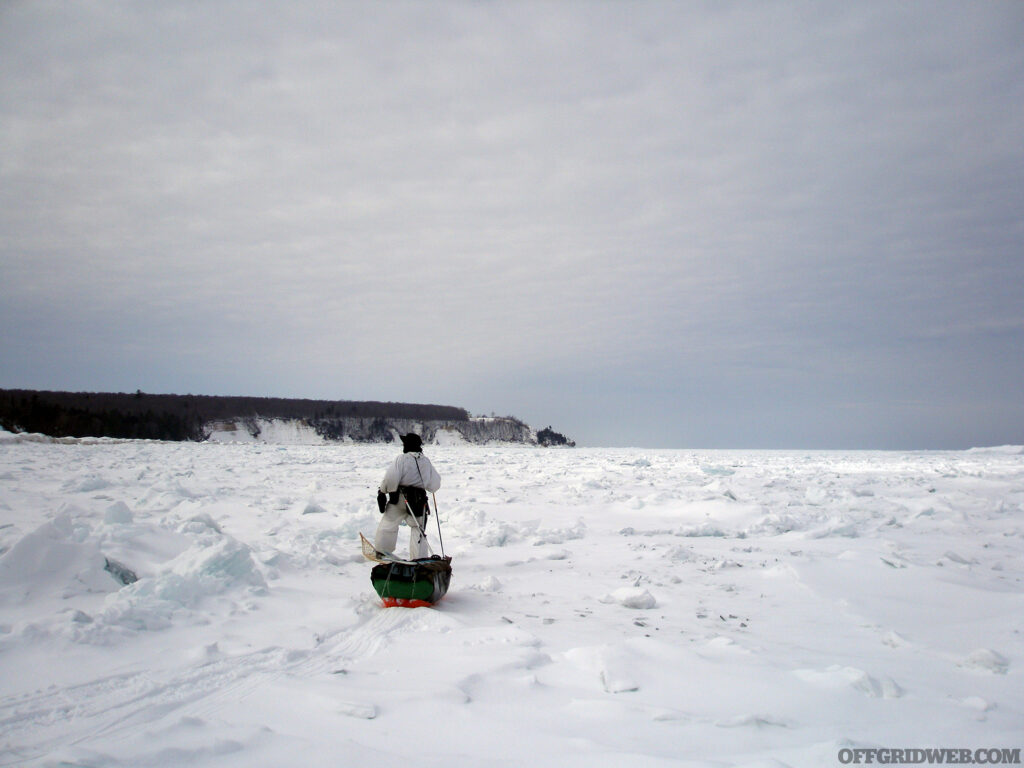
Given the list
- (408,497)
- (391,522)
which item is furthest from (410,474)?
(391,522)

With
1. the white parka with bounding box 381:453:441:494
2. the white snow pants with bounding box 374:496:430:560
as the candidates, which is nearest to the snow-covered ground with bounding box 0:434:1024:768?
the white snow pants with bounding box 374:496:430:560

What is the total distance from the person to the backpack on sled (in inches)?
38.7

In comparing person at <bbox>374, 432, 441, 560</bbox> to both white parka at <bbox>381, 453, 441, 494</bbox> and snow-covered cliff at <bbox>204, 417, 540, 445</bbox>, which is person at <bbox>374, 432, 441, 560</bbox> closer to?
white parka at <bbox>381, 453, 441, 494</bbox>

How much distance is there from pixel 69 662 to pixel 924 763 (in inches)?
190

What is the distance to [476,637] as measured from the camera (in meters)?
4.67

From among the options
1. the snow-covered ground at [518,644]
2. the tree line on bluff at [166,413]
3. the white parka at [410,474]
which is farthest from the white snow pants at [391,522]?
the tree line on bluff at [166,413]

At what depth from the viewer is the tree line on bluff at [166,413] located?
4472cm

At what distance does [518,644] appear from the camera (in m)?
4.51

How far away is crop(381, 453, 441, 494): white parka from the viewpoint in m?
6.61

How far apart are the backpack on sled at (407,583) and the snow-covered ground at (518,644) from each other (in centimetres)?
23

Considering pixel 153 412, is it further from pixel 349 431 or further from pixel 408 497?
pixel 408 497

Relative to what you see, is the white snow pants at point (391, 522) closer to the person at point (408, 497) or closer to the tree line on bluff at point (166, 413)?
the person at point (408, 497)

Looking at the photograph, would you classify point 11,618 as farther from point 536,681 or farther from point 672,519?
point 672,519

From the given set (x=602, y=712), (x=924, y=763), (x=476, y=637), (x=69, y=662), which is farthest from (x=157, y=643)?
(x=924, y=763)
